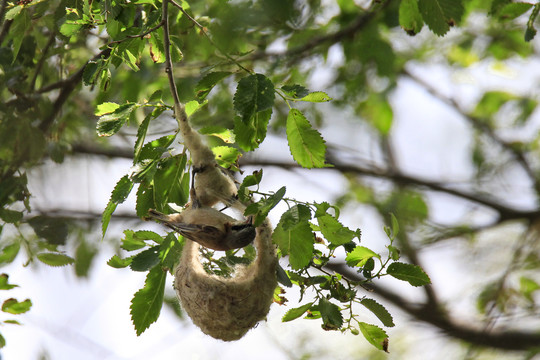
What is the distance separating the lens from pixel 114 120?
3.97ft

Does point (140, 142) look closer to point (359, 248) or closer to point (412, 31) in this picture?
point (359, 248)

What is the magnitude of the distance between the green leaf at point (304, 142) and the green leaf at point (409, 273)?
0.28 meters

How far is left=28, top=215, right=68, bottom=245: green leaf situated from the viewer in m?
1.76

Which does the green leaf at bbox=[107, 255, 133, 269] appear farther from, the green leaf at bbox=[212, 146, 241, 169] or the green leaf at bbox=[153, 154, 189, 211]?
the green leaf at bbox=[212, 146, 241, 169]

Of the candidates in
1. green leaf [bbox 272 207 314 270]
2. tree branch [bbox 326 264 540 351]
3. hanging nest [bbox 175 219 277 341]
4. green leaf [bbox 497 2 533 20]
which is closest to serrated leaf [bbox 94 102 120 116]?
hanging nest [bbox 175 219 277 341]

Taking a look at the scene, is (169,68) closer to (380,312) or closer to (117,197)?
(117,197)

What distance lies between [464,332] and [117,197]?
102 inches

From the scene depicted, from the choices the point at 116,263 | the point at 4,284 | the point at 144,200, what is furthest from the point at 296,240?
the point at 4,284

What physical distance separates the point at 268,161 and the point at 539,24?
1615mm

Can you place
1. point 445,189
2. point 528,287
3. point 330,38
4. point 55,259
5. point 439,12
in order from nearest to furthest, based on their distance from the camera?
1. point 439,12
2. point 55,259
3. point 330,38
4. point 528,287
5. point 445,189

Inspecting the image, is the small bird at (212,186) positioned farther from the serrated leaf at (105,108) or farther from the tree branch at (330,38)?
the tree branch at (330,38)

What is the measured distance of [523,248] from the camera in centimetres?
308

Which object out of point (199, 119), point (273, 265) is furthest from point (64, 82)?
point (273, 265)

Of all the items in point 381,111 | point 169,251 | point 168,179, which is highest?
point 168,179
